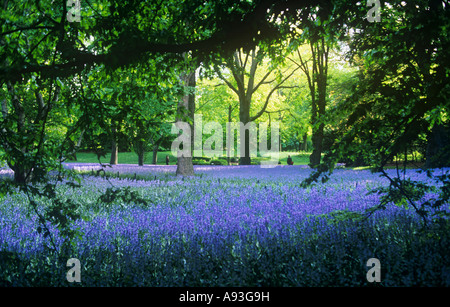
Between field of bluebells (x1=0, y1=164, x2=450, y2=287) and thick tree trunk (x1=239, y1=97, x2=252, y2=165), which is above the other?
thick tree trunk (x1=239, y1=97, x2=252, y2=165)

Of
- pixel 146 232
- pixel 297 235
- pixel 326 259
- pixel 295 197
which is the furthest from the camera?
pixel 295 197

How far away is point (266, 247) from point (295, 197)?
4059 mm

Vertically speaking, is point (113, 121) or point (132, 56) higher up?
point (132, 56)

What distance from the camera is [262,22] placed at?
11.1 ft

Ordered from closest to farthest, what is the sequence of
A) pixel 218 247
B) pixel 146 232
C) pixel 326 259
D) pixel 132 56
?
pixel 132 56
pixel 326 259
pixel 218 247
pixel 146 232

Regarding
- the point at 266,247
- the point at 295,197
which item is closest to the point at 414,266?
the point at 266,247

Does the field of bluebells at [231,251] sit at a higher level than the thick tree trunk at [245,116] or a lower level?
lower

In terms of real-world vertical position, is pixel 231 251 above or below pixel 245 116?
below

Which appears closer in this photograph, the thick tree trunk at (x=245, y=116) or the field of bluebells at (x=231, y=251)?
the field of bluebells at (x=231, y=251)

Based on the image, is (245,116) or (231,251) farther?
(245,116)

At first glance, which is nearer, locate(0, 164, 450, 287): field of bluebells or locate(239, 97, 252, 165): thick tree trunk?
locate(0, 164, 450, 287): field of bluebells
